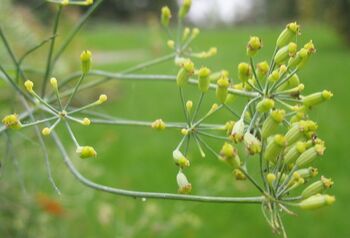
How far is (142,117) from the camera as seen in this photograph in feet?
25.5

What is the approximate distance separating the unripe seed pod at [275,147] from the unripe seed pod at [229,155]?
2.3 inches

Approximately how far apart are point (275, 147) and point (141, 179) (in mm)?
4612

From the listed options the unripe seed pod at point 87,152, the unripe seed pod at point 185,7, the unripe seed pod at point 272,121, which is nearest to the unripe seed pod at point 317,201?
the unripe seed pod at point 272,121

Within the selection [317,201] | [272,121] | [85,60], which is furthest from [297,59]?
[85,60]

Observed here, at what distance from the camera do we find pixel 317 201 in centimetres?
86

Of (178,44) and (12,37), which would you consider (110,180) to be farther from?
(178,44)

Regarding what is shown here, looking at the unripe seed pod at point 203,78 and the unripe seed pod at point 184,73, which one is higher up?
the unripe seed pod at point 184,73

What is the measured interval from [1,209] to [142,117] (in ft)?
16.5

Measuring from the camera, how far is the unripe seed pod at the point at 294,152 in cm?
87

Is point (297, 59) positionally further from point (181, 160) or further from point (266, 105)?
point (181, 160)

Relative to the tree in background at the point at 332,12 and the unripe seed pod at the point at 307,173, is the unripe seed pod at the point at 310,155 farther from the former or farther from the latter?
the tree in background at the point at 332,12

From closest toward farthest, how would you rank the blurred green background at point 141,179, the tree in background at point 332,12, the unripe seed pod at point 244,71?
the unripe seed pod at point 244,71 < the blurred green background at point 141,179 < the tree in background at point 332,12

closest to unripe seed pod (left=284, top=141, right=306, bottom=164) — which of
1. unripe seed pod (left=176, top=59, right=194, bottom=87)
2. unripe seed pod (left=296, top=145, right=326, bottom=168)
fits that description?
unripe seed pod (left=296, top=145, right=326, bottom=168)

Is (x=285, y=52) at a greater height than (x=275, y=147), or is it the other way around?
(x=285, y=52)
